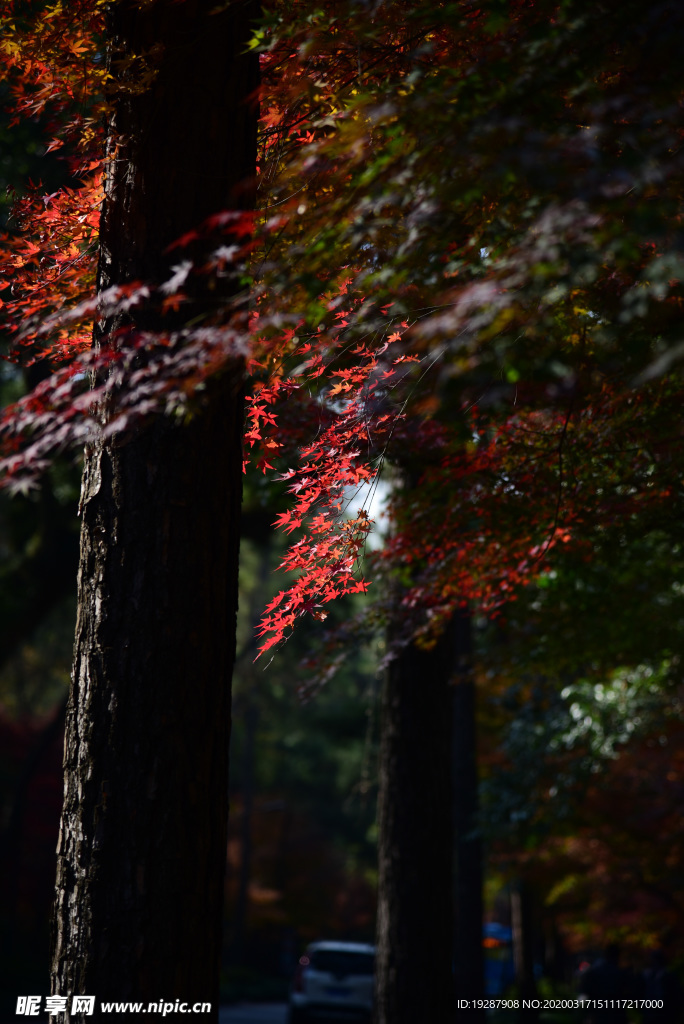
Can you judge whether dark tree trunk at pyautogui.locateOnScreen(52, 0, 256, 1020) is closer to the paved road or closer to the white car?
the white car

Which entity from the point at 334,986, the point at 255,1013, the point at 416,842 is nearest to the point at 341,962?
the point at 334,986

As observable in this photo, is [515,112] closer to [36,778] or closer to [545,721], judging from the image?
[545,721]

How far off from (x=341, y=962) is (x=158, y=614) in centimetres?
1443

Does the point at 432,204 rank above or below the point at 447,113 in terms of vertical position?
below

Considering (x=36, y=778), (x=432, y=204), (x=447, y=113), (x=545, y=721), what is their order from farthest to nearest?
(x=36, y=778), (x=545, y=721), (x=447, y=113), (x=432, y=204)

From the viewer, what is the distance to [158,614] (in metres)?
3.31

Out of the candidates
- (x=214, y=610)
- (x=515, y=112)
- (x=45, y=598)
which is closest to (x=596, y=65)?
(x=515, y=112)

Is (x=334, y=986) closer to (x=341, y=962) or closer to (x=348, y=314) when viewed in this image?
(x=341, y=962)

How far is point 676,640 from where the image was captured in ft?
26.5

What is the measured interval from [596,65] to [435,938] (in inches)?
255

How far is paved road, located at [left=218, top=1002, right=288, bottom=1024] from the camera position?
762 inches

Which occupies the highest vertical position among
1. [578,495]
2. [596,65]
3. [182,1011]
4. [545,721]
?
[596,65]

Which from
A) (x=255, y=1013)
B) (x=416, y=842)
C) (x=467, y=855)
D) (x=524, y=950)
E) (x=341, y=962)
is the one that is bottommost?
(x=255, y=1013)

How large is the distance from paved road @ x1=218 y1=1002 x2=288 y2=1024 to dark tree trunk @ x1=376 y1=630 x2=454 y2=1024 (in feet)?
43.5
